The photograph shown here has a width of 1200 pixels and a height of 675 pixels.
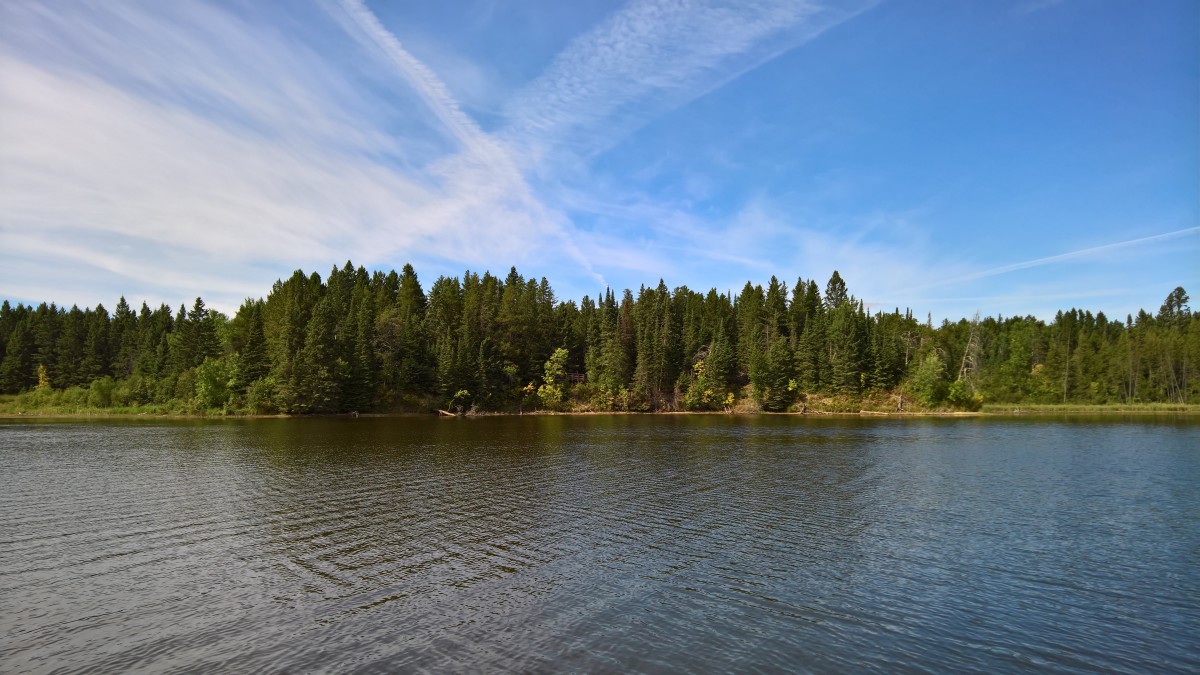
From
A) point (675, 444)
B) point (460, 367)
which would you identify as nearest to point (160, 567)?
point (675, 444)

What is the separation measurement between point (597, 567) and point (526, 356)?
11493cm

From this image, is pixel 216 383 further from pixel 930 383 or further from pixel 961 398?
pixel 961 398

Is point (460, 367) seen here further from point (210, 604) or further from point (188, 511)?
point (210, 604)

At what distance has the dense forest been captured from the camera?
378ft

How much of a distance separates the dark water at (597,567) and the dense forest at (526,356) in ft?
242

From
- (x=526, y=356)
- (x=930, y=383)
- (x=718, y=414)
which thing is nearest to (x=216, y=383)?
(x=526, y=356)

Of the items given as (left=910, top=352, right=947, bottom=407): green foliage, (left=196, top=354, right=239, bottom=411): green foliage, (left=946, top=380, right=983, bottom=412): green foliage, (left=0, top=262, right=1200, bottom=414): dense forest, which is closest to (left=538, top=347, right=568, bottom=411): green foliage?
(left=0, top=262, right=1200, bottom=414): dense forest

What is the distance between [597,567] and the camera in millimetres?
21172

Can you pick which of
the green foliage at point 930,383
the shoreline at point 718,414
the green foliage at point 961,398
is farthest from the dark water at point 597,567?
the green foliage at point 961,398

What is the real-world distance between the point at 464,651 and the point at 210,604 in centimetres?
843

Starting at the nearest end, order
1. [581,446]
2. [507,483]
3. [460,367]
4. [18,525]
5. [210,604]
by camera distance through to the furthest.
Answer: [210,604]
[18,525]
[507,483]
[581,446]
[460,367]

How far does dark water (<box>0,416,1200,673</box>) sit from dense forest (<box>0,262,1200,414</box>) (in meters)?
73.7

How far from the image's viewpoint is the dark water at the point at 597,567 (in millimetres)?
14609

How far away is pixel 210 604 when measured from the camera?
17375mm
